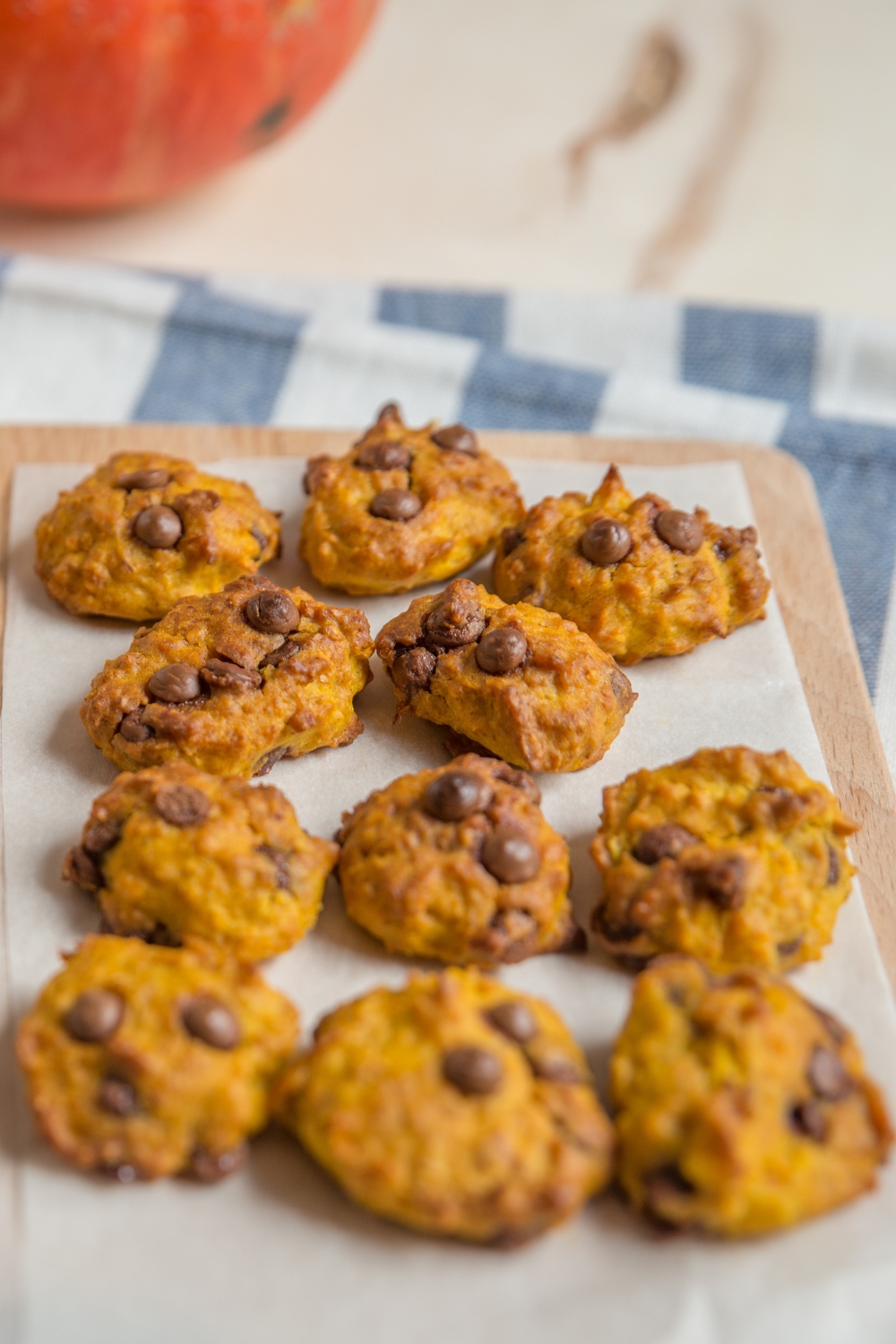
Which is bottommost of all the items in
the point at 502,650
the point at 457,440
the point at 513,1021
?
the point at 513,1021

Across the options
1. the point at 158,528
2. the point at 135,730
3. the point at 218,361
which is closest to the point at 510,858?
the point at 135,730

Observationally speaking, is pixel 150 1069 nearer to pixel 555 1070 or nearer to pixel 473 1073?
pixel 473 1073

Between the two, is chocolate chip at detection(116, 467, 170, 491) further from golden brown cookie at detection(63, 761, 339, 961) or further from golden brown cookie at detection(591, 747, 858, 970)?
golden brown cookie at detection(591, 747, 858, 970)

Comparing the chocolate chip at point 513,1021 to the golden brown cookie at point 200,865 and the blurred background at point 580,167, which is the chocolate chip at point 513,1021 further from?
the blurred background at point 580,167

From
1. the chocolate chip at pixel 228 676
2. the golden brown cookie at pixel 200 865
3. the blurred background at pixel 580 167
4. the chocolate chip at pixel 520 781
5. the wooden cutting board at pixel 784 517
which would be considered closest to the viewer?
the golden brown cookie at pixel 200 865

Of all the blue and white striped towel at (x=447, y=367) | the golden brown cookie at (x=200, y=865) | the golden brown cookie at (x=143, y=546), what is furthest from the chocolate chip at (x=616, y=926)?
the blue and white striped towel at (x=447, y=367)

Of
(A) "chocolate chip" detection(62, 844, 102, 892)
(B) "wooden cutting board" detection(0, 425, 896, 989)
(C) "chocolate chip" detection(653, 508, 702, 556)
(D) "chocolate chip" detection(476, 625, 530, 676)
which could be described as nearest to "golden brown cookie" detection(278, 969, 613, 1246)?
(A) "chocolate chip" detection(62, 844, 102, 892)

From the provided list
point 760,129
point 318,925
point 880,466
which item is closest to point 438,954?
point 318,925
